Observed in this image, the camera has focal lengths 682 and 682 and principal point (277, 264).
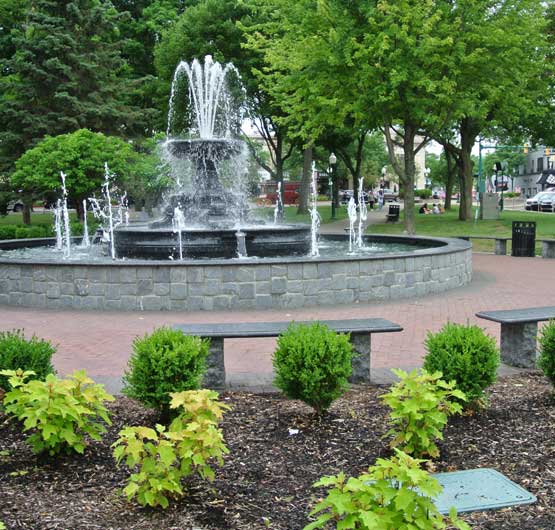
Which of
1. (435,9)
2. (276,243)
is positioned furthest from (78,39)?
(276,243)

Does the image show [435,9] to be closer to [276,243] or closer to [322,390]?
[276,243]

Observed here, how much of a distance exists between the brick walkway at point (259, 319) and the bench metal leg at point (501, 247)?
5.66m

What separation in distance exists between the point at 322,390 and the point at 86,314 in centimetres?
580

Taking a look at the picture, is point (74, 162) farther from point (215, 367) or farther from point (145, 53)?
point (215, 367)

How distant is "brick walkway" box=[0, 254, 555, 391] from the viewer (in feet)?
22.9

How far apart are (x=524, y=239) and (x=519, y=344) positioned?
12.4 m

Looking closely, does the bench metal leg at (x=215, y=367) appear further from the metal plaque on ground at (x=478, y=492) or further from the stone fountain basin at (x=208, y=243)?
the stone fountain basin at (x=208, y=243)

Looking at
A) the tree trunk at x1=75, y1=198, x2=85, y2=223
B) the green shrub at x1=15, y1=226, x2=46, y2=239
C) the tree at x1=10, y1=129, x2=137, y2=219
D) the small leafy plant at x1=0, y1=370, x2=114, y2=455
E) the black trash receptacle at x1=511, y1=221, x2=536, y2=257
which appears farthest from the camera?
the tree trunk at x1=75, y1=198, x2=85, y2=223

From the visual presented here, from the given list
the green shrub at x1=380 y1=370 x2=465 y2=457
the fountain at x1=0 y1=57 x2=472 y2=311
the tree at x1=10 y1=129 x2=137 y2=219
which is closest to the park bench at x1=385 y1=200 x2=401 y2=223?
the tree at x1=10 y1=129 x2=137 y2=219

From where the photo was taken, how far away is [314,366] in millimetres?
4996

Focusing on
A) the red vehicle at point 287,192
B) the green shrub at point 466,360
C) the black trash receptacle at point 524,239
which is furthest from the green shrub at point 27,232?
the red vehicle at point 287,192

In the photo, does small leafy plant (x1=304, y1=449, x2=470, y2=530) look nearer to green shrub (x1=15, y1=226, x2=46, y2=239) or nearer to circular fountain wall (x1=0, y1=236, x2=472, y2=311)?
circular fountain wall (x1=0, y1=236, x2=472, y2=311)

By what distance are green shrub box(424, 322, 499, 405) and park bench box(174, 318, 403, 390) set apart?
3.12 feet

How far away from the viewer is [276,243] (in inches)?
523
